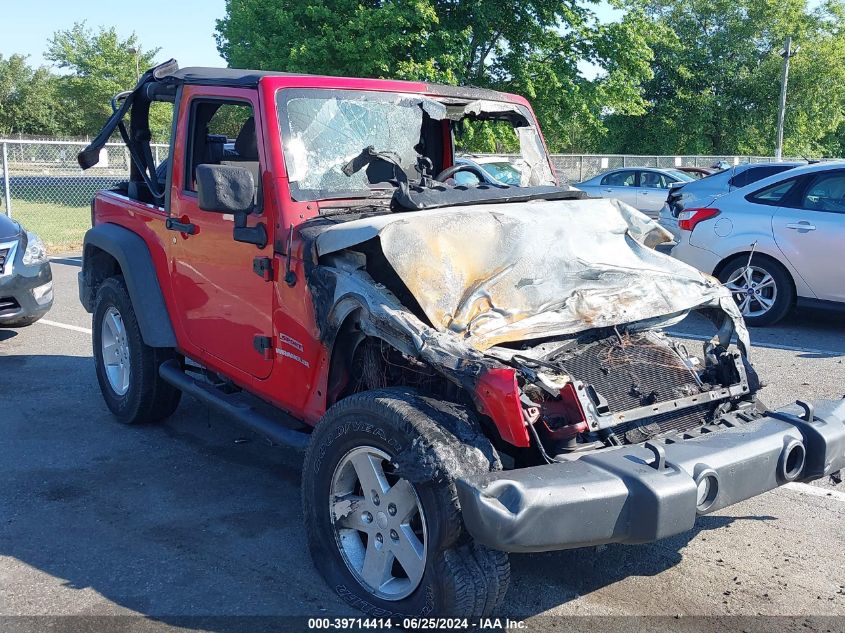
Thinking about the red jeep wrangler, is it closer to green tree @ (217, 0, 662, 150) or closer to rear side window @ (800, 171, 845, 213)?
rear side window @ (800, 171, 845, 213)

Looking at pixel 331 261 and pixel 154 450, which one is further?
pixel 154 450

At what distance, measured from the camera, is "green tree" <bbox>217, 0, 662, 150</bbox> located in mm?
20906

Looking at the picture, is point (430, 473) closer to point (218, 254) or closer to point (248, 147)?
point (218, 254)

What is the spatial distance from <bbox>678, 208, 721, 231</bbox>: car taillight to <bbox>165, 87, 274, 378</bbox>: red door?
5.58 metres

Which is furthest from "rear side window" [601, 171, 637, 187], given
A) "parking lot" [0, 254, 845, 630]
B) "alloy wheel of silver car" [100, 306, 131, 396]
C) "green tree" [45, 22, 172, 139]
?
"green tree" [45, 22, 172, 139]

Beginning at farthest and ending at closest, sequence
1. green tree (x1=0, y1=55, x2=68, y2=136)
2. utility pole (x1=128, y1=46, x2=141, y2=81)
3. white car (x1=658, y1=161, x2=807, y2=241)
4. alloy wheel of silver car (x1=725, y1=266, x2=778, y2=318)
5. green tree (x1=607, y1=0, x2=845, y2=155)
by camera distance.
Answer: green tree (x1=0, y1=55, x2=68, y2=136) < utility pole (x1=128, y1=46, x2=141, y2=81) < green tree (x1=607, y1=0, x2=845, y2=155) < white car (x1=658, y1=161, x2=807, y2=241) < alloy wheel of silver car (x1=725, y1=266, x2=778, y2=318)

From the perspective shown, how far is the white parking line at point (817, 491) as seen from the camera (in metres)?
4.70

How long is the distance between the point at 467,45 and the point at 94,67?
36635mm

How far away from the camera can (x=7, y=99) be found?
202ft

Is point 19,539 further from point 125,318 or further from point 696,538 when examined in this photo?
point 696,538

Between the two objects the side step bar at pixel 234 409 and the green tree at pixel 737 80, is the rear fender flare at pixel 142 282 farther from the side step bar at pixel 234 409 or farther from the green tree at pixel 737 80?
the green tree at pixel 737 80

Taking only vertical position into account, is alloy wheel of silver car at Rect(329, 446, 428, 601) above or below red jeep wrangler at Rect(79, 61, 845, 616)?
below

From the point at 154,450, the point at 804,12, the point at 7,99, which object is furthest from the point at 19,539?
the point at 7,99

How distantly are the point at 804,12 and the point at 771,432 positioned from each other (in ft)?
145
